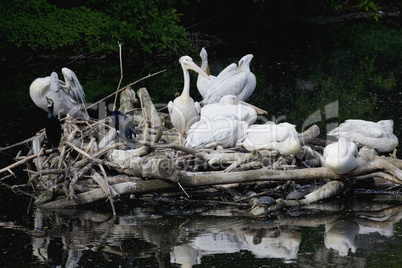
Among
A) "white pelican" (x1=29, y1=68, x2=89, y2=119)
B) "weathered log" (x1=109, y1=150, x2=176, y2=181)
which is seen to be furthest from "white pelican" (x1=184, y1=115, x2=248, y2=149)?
"white pelican" (x1=29, y1=68, x2=89, y2=119)

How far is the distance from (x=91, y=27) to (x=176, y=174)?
11952mm

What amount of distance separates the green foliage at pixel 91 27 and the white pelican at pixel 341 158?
11.6 meters

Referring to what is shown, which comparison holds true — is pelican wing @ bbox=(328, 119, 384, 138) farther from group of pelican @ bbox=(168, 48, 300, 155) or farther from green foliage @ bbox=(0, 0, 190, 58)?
green foliage @ bbox=(0, 0, 190, 58)

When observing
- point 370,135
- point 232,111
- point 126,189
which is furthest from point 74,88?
point 370,135

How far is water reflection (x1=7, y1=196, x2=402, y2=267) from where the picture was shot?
4.92 meters

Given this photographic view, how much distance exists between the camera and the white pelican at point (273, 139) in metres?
6.31

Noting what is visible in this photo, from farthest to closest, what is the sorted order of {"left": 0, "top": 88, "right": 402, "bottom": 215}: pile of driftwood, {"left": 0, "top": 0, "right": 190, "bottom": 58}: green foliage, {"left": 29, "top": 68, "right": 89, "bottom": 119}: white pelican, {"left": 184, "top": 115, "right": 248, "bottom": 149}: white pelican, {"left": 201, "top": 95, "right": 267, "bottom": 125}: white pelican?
{"left": 0, "top": 0, "right": 190, "bottom": 58}: green foliage, {"left": 29, "top": 68, "right": 89, "bottom": 119}: white pelican, {"left": 201, "top": 95, "right": 267, "bottom": 125}: white pelican, {"left": 184, "top": 115, "right": 248, "bottom": 149}: white pelican, {"left": 0, "top": 88, "right": 402, "bottom": 215}: pile of driftwood

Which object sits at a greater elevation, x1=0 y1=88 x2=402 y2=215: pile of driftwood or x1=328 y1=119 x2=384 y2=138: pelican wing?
x1=328 y1=119 x2=384 y2=138: pelican wing

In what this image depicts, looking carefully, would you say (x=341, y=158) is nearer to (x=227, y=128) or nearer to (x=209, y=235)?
(x=227, y=128)

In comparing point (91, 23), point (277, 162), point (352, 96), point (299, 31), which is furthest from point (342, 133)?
point (299, 31)

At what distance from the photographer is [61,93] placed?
322 inches

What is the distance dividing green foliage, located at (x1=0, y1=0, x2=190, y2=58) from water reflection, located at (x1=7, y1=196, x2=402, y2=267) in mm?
11179

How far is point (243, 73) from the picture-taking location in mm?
10062

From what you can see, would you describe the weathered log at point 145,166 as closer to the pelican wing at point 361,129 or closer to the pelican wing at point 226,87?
the pelican wing at point 361,129
